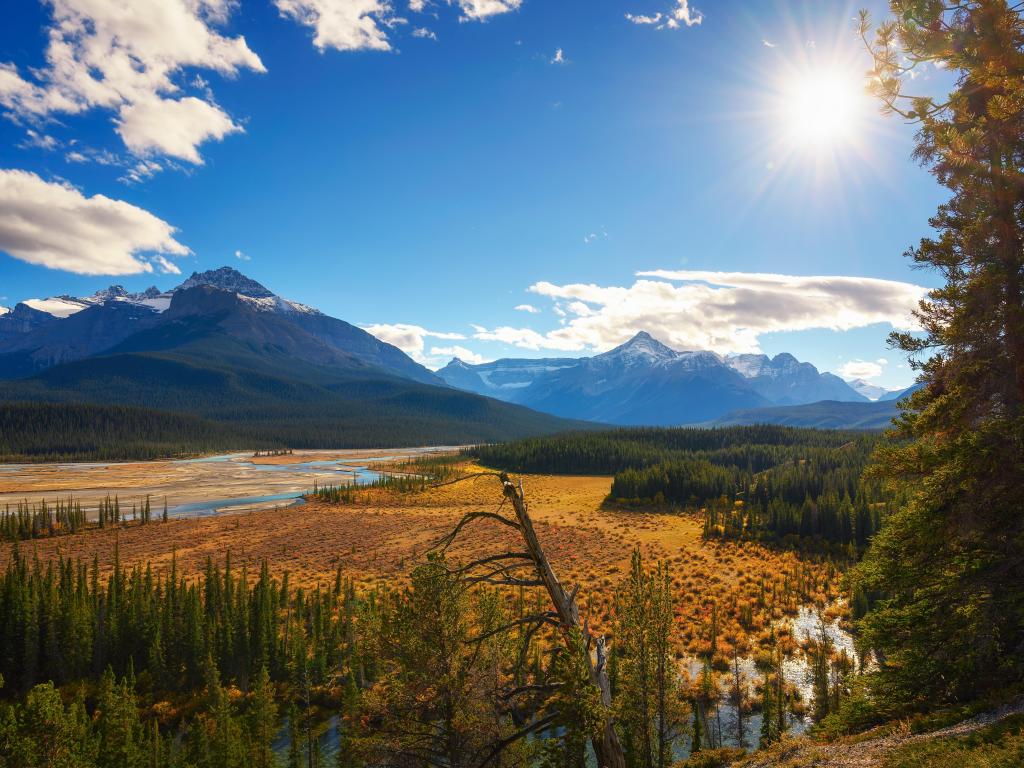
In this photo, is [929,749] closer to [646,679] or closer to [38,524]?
[646,679]

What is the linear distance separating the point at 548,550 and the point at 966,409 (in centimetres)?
5168

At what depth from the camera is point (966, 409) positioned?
10906 millimetres

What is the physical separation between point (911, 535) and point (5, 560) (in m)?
79.6

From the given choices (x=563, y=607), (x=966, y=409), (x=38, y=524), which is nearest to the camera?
(x=563, y=607)

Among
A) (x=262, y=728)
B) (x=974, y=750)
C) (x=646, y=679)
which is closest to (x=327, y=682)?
(x=262, y=728)

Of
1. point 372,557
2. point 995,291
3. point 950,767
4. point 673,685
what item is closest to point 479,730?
point 950,767

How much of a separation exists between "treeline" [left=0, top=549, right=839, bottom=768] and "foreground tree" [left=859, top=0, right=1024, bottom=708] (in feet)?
23.9

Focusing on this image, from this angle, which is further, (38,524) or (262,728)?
(38,524)

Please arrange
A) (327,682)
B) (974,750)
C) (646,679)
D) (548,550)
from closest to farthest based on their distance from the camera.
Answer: (974,750)
(646,679)
(327,682)
(548,550)

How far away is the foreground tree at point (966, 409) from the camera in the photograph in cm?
966

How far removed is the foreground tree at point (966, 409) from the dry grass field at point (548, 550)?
2510cm

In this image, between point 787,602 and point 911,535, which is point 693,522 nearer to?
point 787,602

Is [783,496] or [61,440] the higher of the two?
[61,440]

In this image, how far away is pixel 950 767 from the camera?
682cm
